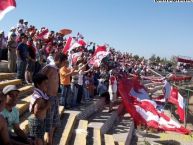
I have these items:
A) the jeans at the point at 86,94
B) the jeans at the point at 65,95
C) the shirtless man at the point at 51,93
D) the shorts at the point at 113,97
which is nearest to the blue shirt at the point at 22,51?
the jeans at the point at 65,95

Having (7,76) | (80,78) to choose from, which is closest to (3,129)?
(7,76)

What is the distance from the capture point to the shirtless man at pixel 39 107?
6.20 meters

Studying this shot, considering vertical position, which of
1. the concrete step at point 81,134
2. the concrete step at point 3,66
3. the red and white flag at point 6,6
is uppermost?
the red and white flag at point 6,6

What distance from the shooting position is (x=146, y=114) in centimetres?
1545

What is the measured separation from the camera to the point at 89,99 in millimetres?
15859

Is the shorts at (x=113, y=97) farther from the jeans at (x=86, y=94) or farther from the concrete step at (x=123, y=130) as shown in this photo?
the jeans at (x=86, y=94)

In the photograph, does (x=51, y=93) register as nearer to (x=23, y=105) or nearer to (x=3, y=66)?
(x=23, y=105)

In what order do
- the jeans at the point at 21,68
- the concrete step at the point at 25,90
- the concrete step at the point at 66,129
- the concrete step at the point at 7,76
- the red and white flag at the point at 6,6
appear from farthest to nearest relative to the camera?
the jeans at the point at 21,68, the concrete step at the point at 7,76, the concrete step at the point at 25,90, the concrete step at the point at 66,129, the red and white flag at the point at 6,6

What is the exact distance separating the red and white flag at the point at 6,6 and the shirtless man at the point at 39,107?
123 cm

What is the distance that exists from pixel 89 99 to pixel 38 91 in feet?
31.5

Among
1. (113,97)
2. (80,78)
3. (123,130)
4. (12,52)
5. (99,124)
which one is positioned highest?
(12,52)

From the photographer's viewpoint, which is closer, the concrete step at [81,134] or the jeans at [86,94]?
the concrete step at [81,134]

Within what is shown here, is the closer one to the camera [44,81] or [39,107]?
[39,107]

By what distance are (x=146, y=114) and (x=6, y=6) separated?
10.6 metres
